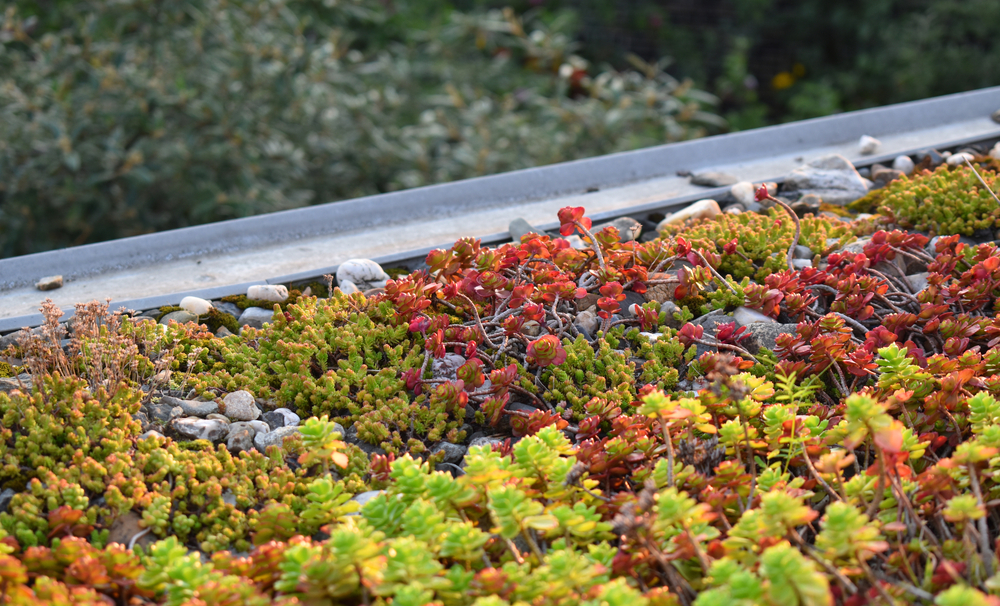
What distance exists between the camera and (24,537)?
1.55 meters

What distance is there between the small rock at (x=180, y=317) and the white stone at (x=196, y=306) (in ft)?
0.06

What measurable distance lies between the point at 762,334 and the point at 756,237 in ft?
1.65

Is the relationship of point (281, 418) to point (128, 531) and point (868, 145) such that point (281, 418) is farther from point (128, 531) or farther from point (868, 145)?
point (868, 145)

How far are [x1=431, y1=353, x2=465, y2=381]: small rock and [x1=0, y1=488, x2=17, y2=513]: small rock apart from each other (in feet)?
3.25

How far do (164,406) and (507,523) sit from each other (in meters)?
1.02

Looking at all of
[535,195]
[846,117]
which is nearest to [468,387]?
[535,195]

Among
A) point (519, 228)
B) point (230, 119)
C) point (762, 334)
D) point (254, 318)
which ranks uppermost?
point (762, 334)

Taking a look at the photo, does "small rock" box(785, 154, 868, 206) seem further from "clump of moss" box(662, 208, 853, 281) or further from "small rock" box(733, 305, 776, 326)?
"small rock" box(733, 305, 776, 326)

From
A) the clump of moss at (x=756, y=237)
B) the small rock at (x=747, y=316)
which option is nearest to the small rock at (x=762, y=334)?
the small rock at (x=747, y=316)

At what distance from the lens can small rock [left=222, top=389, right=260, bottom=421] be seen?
2.01m

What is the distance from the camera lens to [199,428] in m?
1.91

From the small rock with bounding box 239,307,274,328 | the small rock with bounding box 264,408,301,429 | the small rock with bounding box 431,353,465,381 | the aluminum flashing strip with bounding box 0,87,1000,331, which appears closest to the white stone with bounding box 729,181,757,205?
the aluminum flashing strip with bounding box 0,87,1000,331

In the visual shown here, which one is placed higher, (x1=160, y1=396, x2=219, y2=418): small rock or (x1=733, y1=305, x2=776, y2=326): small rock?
(x1=733, y1=305, x2=776, y2=326): small rock

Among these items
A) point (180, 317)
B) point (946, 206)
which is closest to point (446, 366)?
point (180, 317)
